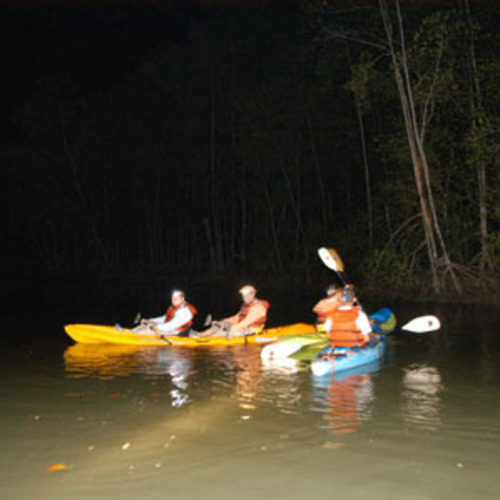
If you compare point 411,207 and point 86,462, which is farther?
point 411,207

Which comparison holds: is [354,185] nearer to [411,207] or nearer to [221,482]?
[411,207]

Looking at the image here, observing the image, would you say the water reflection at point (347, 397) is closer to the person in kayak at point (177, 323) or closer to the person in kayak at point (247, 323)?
the person in kayak at point (247, 323)

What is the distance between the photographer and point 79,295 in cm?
2092

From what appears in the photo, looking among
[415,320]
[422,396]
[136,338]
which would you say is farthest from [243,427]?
[415,320]

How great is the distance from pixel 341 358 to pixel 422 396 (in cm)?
138

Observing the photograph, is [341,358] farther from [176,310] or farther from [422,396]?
[176,310]

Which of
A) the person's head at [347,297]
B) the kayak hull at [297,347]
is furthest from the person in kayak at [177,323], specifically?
the person's head at [347,297]

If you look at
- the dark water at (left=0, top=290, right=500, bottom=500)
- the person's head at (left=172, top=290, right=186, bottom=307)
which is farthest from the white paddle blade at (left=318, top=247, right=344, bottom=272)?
the person's head at (left=172, top=290, right=186, bottom=307)

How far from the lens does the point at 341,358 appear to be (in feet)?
25.5

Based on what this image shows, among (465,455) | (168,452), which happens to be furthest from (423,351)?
(168,452)

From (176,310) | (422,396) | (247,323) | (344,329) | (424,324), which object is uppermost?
(176,310)

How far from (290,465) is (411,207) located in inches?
498

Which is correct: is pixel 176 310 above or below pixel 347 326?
above

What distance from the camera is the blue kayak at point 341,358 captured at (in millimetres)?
7578
